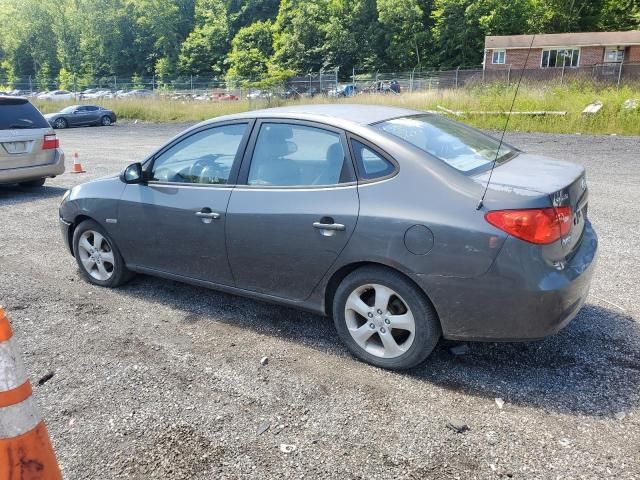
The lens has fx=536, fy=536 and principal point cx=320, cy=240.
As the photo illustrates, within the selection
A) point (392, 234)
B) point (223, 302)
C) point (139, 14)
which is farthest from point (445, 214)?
point (139, 14)

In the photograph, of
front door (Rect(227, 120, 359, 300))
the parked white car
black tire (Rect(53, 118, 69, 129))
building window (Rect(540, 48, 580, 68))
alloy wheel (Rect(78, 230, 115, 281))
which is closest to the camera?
front door (Rect(227, 120, 359, 300))

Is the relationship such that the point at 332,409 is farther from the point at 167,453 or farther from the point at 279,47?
the point at 279,47

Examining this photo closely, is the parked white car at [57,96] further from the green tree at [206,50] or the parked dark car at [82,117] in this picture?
the green tree at [206,50]

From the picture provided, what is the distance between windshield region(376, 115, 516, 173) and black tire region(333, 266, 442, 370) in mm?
808

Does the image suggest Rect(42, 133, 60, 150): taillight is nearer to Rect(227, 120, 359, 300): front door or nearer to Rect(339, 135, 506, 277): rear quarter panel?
Rect(227, 120, 359, 300): front door

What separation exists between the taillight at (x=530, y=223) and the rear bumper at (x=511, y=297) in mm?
58

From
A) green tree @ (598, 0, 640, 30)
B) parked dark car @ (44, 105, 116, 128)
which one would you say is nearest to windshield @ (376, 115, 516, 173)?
parked dark car @ (44, 105, 116, 128)

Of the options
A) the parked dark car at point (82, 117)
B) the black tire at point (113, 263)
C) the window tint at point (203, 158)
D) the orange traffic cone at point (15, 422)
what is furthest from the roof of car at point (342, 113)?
the parked dark car at point (82, 117)

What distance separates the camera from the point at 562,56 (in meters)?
46.3

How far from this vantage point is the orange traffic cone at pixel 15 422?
212 cm

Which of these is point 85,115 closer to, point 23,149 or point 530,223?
point 23,149

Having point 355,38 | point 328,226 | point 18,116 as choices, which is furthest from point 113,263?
point 355,38

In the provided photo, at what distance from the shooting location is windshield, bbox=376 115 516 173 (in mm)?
3494

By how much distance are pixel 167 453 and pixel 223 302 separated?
6.48ft
